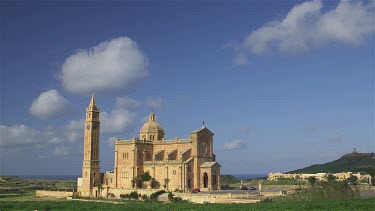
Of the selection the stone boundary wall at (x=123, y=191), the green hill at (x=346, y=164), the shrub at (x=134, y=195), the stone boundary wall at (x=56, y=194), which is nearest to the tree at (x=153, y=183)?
the stone boundary wall at (x=123, y=191)

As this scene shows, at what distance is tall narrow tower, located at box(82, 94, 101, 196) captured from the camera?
6962cm

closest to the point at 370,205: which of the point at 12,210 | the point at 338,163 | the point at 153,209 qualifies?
the point at 153,209

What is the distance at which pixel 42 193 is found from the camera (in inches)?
2948

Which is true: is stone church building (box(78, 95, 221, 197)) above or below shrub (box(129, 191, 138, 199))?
above

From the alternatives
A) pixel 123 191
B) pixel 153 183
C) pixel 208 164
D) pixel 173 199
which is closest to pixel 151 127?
pixel 153 183

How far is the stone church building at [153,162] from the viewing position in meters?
65.2

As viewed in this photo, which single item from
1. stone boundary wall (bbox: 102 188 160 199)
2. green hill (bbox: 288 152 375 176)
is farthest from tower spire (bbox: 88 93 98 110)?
green hill (bbox: 288 152 375 176)

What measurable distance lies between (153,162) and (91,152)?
34.3 ft

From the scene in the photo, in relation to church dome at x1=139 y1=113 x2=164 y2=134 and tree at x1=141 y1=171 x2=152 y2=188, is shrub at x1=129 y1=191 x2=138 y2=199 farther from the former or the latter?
church dome at x1=139 y1=113 x2=164 y2=134

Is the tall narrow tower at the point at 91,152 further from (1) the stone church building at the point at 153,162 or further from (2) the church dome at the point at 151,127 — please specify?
(2) the church dome at the point at 151,127

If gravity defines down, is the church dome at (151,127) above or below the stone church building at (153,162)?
above

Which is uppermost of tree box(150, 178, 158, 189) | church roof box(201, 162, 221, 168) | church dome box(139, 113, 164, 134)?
church dome box(139, 113, 164, 134)

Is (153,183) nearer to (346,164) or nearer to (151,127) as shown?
(151,127)

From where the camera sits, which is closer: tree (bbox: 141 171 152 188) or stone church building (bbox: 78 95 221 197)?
stone church building (bbox: 78 95 221 197)
